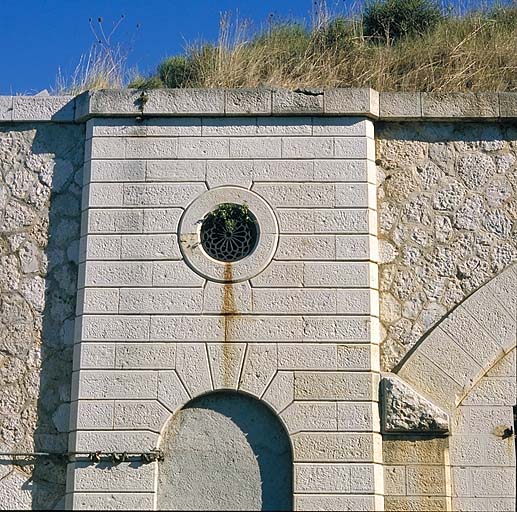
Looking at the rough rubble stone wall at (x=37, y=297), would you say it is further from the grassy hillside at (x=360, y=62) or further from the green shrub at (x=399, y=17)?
the green shrub at (x=399, y=17)

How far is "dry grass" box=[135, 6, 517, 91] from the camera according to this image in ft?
29.8

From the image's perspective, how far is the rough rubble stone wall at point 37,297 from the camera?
316 inches

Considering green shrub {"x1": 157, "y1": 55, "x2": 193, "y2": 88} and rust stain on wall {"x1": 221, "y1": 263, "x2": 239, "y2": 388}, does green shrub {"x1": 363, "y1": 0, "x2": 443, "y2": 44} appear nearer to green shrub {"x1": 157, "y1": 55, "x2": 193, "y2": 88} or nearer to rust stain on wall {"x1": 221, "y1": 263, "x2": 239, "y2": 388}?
green shrub {"x1": 157, "y1": 55, "x2": 193, "y2": 88}

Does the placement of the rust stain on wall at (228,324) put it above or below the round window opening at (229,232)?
below

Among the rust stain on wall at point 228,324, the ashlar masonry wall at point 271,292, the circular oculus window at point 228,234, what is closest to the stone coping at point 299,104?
the ashlar masonry wall at point 271,292

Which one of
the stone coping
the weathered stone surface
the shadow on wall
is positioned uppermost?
the stone coping

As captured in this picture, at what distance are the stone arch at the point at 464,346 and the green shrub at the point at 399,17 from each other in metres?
5.07

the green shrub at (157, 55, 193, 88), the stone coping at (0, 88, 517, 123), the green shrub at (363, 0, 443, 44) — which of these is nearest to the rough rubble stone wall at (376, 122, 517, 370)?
the stone coping at (0, 88, 517, 123)

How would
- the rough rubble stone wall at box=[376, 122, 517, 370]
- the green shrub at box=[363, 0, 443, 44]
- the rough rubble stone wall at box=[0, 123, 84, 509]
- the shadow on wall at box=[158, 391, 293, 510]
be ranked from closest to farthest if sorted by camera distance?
the shadow on wall at box=[158, 391, 293, 510] → the rough rubble stone wall at box=[0, 123, 84, 509] → the rough rubble stone wall at box=[376, 122, 517, 370] → the green shrub at box=[363, 0, 443, 44]

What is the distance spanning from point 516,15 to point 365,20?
210cm

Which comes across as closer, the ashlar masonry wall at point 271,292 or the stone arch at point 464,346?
the ashlar masonry wall at point 271,292

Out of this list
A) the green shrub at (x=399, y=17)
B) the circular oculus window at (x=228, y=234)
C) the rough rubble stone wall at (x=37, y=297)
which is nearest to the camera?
the rough rubble stone wall at (x=37, y=297)

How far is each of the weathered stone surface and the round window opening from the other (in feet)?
5.59

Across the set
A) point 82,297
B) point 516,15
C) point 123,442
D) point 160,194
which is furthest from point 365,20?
point 123,442
